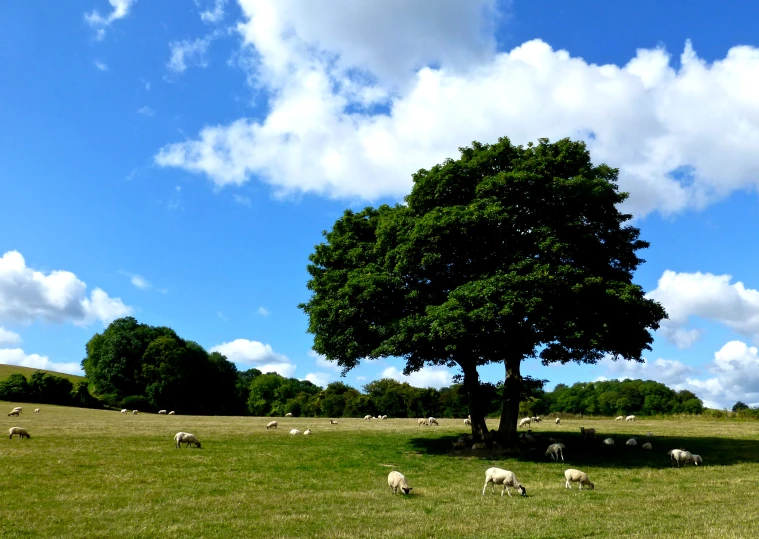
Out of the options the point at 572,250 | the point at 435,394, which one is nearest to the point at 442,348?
the point at 572,250

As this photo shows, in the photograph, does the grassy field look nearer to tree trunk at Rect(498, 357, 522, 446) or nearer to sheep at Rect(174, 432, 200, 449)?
sheep at Rect(174, 432, 200, 449)

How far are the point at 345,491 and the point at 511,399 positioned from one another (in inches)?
643

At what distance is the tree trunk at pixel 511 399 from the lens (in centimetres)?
3472

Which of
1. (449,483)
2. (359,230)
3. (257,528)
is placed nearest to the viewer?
(257,528)

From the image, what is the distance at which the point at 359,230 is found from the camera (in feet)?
135

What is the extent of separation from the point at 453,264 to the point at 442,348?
5.27 metres

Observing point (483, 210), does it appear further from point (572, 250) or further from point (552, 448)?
point (552, 448)

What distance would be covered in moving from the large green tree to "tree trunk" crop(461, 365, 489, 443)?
3.2 inches

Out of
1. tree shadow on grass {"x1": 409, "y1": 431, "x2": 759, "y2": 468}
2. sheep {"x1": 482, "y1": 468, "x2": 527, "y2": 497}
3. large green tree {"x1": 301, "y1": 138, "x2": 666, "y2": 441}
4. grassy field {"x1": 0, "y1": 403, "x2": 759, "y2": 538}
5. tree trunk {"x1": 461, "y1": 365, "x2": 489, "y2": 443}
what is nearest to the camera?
grassy field {"x1": 0, "y1": 403, "x2": 759, "y2": 538}

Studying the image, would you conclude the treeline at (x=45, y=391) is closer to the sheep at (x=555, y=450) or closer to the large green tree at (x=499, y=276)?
the large green tree at (x=499, y=276)

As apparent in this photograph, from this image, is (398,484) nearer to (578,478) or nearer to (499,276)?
(578,478)

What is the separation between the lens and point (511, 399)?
1375 inches

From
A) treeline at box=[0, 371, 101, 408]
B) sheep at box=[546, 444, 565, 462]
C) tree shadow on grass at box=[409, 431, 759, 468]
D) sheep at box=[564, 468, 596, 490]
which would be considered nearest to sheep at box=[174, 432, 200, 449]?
tree shadow on grass at box=[409, 431, 759, 468]

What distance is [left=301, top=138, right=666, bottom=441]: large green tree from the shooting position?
29.8 meters
